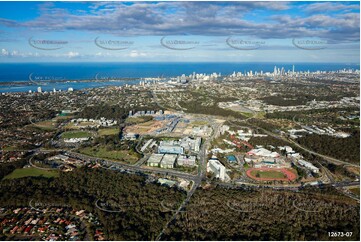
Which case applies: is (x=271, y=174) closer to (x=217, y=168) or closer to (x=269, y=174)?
(x=269, y=174)

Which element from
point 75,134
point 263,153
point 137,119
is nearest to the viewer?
point 263,153

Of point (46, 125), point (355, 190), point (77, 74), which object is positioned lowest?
point (355, 190)

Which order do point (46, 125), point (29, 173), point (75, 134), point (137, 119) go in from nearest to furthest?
point (29, 173) → point (75, 134) → point (46, 125) → point (137, 119)

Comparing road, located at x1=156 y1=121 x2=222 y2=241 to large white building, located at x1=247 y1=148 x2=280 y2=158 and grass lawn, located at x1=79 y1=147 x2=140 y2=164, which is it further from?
grass lawn, located at x1=79 y1=147 x2=140 y2=164

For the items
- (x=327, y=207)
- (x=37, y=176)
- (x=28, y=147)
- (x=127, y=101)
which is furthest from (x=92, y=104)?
(x=327, y=207)

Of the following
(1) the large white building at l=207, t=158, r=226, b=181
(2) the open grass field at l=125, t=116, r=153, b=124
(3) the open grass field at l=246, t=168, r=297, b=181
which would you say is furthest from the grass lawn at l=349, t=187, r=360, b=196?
(2) the open grass field at l=125, t=116, r=153, b=124

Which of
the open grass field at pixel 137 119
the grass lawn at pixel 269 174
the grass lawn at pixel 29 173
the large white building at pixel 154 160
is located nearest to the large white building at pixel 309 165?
the grass lawn at pixel 269 174

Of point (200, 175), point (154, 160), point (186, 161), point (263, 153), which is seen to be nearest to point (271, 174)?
point (263, 153)
